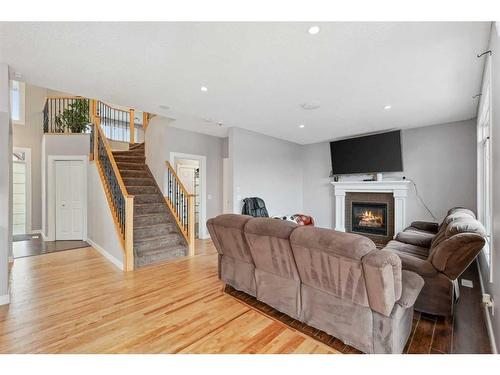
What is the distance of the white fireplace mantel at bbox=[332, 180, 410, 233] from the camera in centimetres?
500

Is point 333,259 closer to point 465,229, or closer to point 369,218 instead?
point 465,229

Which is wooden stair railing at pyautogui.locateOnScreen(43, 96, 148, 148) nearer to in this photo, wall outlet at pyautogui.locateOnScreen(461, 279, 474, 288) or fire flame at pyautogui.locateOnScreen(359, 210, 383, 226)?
fire flame at pyautogui.locateOnScreen(359, 210, 383, 226)

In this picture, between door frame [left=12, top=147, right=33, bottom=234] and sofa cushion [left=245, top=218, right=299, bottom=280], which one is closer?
sofa cushion [left=245, top=218, right=299, bottom=280]

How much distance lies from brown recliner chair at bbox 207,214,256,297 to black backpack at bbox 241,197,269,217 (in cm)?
222

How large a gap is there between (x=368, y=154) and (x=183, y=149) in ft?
13.8

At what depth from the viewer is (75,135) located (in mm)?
5566

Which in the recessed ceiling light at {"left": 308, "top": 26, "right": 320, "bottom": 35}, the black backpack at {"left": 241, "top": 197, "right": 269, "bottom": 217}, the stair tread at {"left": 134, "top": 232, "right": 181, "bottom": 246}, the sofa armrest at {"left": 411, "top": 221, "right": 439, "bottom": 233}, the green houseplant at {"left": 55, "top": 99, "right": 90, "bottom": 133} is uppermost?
the green houseplant at {"left": 55, "top": 99, "right": 90, "bottom": 133}

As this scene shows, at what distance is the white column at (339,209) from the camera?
595 centimetres

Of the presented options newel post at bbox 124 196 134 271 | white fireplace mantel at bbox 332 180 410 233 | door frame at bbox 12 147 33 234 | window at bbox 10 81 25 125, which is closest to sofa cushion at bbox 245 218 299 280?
newel post at bbox 124 196 134 271

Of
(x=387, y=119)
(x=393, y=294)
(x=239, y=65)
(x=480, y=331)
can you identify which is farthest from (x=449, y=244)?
(x=387, y=119)

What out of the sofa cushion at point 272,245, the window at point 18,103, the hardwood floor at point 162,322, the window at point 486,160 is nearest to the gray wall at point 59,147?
the window at point 18,103

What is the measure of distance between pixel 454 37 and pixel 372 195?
4035 millimetres

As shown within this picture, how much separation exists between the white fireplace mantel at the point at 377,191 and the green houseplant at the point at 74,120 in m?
6.37

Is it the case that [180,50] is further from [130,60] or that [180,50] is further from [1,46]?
[1,46]
